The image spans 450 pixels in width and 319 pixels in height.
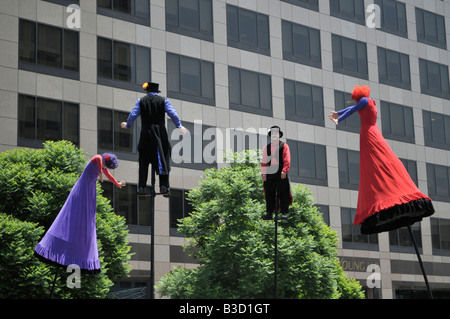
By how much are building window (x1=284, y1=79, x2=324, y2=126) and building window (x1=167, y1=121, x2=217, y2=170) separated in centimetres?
736

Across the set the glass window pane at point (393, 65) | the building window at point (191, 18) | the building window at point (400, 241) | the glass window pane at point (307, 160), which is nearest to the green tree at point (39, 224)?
the building window at point (191, 18)

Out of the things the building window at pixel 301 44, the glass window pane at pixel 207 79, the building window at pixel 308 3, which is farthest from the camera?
the building window at pixel 308 3

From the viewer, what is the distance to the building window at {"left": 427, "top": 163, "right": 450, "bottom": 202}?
175ft

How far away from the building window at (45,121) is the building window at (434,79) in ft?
99.4

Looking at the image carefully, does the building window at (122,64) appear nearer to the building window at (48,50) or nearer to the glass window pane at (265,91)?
the building window at (48,50)

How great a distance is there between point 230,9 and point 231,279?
67.2 ft

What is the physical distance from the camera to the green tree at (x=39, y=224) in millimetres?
23344

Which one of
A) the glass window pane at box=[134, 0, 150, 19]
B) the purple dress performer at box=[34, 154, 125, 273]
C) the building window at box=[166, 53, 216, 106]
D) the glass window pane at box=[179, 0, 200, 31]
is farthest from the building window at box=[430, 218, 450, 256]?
the purple dress performer at box=[34, 154, 125, 273]

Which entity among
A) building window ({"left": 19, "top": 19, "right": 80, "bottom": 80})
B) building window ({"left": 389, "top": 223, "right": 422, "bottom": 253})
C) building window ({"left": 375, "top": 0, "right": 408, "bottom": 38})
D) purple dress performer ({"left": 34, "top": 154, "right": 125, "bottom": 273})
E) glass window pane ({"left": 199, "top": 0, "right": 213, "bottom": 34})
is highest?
building window ({"left": 375, "top": 0, "right": 408, "bottom": 38})

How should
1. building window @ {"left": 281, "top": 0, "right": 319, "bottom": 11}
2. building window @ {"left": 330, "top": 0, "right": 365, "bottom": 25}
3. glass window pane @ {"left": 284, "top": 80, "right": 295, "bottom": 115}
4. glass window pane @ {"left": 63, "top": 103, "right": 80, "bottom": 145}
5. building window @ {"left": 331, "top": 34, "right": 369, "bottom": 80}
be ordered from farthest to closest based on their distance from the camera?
building window @ {"left": 330, "top": 0, "right": 365, "bottom": 25} → building window @ {"left": 331, "top": 34, "right": 369, "bottom": 80} → building window @ {"left": 281, "top": 0, "right": 319, "bottom": 11} → glass window pane @ {"left": 284, "top": 80, "right": 295, "bottom": 115} → glass window pane @ {"left": 63, "top": 103, "right": 80, "bottom": 145}

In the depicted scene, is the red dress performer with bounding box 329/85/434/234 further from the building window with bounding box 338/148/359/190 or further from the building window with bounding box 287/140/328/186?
the building window with bounding box 338/148/359/190

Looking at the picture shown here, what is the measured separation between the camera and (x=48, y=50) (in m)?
35.7
